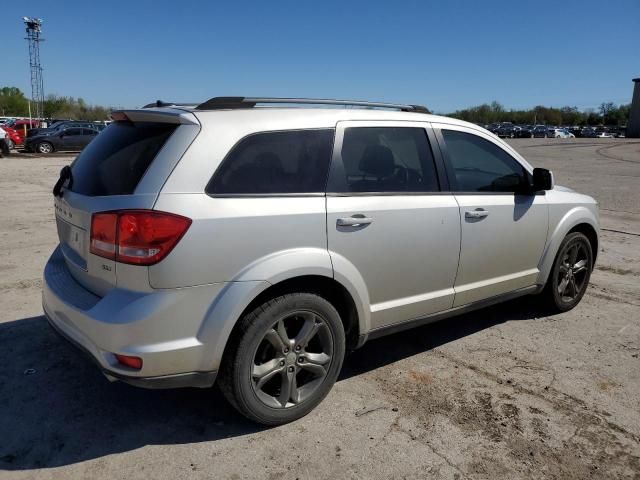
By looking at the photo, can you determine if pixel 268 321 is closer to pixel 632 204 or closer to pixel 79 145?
pixel 632 204

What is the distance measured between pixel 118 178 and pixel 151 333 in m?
0.86

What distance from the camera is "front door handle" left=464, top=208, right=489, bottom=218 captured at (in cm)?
388

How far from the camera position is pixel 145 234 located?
2.60m

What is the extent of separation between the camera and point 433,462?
9.29 ft

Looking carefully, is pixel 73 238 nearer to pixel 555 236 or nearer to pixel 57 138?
pixel 555 236

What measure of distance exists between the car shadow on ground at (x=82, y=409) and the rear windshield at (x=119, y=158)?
0.95m

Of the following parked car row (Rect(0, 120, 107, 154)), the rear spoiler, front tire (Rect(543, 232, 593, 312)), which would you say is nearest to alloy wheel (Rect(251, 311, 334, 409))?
the rear spoiler

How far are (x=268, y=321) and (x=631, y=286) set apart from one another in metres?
4.77

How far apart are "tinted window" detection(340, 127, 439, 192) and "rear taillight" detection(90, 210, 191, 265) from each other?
111cm

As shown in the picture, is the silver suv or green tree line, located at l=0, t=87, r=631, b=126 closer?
the silver suv

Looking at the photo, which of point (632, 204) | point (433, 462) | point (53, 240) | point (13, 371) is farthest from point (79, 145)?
Result: point (433, 462)

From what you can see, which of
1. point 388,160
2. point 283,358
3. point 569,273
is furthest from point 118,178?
point 569,273

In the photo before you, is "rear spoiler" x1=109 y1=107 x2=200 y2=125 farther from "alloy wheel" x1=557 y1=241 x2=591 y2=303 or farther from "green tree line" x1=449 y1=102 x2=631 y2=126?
"green tree line" x1=449 y1=102 x2=631 y2=126

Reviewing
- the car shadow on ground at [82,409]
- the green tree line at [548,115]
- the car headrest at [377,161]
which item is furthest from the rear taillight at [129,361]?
the green tree line at [548,115]
